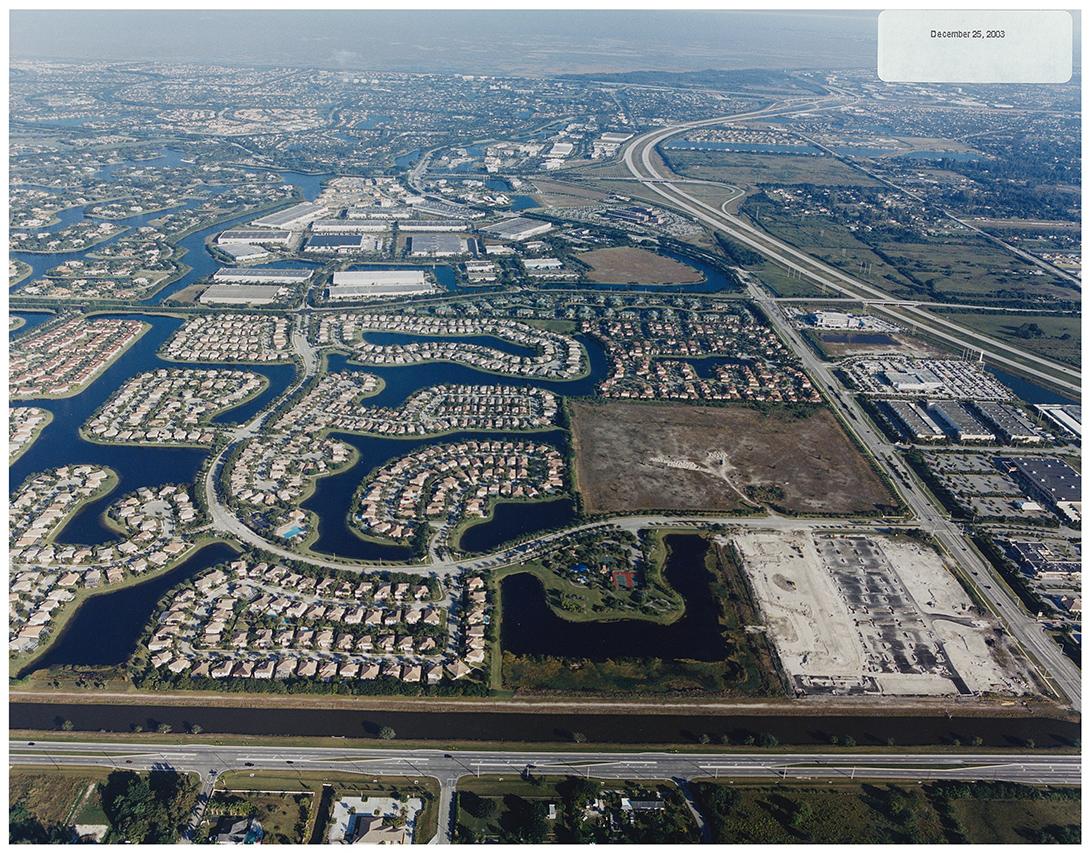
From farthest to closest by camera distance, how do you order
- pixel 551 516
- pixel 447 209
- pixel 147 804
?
pixel 447 209
pixel 551 516
pixel 147 804

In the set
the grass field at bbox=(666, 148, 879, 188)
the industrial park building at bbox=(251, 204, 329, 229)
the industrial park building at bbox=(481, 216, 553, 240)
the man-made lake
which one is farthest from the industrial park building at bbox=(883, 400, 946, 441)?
the industrial park building at bbox=(251, 204, 329, 229)

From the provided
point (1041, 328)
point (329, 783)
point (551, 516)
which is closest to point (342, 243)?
point (551, 516)

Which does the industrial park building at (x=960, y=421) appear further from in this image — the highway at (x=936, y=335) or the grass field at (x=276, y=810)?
the grass field at (x=276, y=810)

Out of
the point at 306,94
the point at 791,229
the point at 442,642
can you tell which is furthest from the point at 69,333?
the point at 306,94

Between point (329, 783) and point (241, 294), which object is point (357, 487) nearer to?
point (329, 783)

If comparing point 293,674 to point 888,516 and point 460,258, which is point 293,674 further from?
point 460,258

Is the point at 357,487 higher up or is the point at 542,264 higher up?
the point at 542,264
